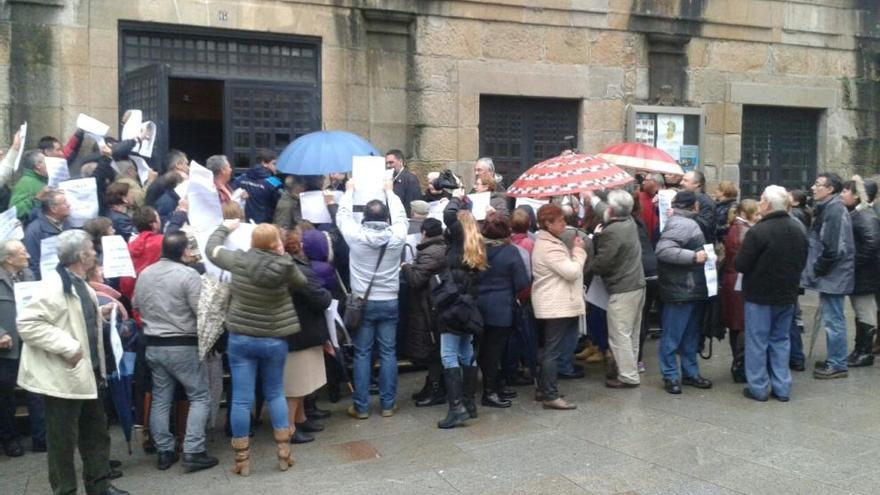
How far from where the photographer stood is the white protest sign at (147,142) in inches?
367

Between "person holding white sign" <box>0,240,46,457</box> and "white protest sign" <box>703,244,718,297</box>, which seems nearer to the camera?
"person holding white sign" <box>0,240,46,457</box>

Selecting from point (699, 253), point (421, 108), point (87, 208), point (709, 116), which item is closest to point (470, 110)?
point (421, 108)

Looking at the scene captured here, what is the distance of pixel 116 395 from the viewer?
20.9ft

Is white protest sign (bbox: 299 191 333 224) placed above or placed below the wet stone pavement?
above

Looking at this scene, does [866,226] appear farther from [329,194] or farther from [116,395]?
[116,395]

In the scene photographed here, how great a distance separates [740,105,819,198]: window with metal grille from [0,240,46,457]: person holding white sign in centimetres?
1089

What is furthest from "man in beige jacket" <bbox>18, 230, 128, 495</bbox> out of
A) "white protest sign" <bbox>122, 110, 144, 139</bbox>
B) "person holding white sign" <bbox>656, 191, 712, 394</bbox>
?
"person holding white sign" <bbox>656, 191, 712, 394</bbox>

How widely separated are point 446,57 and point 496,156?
1580 millimetres

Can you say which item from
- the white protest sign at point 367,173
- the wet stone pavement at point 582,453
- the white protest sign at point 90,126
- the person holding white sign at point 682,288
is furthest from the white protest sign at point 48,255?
the person holding white sign at point 682,288

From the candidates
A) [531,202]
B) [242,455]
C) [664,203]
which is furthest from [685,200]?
[242,455]

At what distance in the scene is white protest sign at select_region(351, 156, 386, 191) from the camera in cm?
756

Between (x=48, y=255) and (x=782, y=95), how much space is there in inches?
443

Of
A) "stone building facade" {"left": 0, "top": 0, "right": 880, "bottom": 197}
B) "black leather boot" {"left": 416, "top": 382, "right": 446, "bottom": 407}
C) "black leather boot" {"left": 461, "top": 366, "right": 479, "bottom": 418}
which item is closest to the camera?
"black leather boot" {"left": 461, "top": 366, "right": 479, "bottom": 418}

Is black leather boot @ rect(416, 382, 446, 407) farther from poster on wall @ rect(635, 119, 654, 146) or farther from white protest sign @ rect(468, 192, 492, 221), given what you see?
poster on wall @ rect(635, 119, 654, 146)
